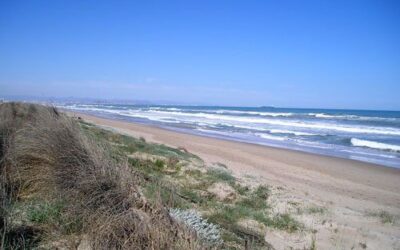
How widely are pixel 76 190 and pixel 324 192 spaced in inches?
334

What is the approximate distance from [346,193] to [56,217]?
9.40 m

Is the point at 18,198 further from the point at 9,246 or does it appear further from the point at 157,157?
the point at 157,157

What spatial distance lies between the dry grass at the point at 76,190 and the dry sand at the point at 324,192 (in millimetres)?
2599

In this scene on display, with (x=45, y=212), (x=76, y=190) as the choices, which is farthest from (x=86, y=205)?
(x=45, y=212)

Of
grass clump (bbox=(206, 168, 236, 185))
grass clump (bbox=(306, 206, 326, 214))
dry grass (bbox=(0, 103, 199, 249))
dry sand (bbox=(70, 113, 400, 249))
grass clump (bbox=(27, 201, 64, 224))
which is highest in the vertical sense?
dry grass (bbox=(0, 103, 199, 249))

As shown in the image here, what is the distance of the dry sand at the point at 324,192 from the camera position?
21.0ft

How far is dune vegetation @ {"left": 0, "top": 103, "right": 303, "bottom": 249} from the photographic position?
3.78 m

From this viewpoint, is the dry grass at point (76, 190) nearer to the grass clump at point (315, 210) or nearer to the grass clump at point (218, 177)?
the grass clump at point (218, 177)

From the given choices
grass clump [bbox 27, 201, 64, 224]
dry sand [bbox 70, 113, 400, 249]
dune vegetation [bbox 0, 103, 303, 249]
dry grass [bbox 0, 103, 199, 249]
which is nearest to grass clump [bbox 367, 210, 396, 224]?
dry sand [bbox 70, 113, 400, 249]

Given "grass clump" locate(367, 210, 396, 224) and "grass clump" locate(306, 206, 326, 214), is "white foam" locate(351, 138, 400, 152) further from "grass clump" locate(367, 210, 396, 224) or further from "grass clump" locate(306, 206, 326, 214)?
"grass clump" locate(306, 206, 326, 214)

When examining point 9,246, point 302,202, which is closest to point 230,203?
point 302,202

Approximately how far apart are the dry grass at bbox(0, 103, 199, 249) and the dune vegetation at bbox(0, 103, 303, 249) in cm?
1

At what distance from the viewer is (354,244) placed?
20.3 feet

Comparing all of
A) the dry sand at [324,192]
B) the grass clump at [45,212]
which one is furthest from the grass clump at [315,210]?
the grass clump at [45,212]
